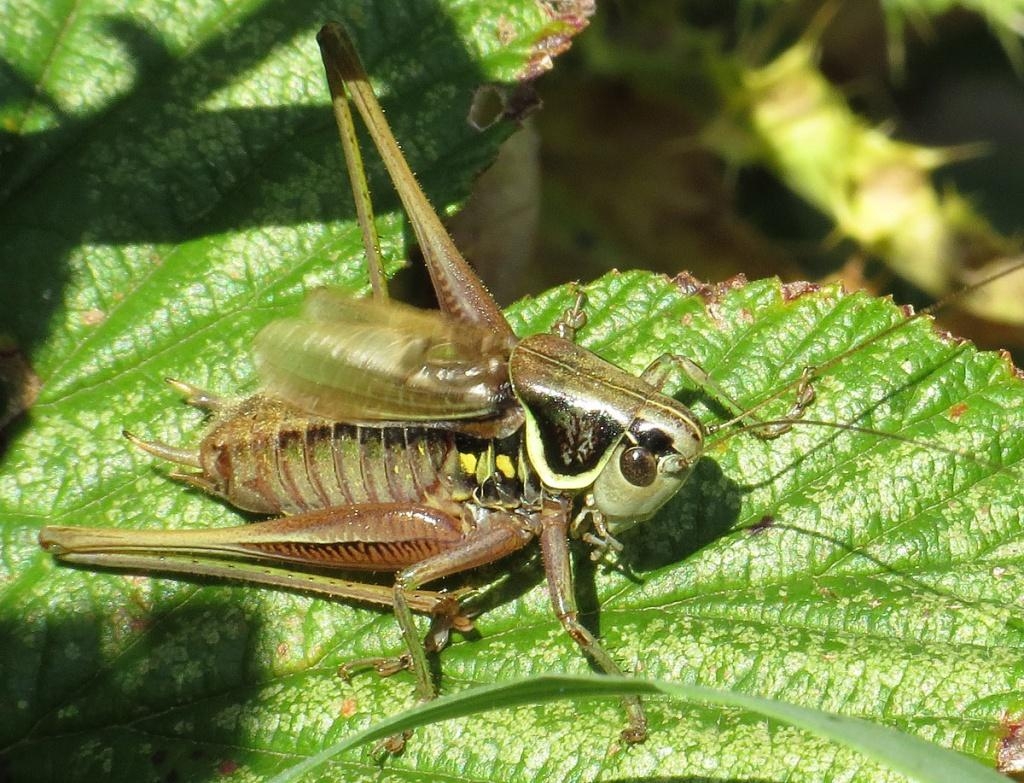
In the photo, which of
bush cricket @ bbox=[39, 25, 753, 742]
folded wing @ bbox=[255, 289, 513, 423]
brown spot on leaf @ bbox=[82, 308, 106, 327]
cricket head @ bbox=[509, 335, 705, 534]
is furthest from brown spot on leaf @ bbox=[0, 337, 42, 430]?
cricket head @ bbox=[509, 335, 705, 534]

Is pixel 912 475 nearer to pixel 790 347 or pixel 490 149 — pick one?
pixel 790 347

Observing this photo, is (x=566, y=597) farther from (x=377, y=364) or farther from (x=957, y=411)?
(x=957, y=411)

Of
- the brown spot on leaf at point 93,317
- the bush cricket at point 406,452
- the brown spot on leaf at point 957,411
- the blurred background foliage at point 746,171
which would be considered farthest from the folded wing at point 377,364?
the brown spot on leaf at point 957,411

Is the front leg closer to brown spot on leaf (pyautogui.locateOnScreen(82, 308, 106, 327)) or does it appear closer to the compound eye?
the compound eye

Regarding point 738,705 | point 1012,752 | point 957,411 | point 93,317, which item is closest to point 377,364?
point 93,317

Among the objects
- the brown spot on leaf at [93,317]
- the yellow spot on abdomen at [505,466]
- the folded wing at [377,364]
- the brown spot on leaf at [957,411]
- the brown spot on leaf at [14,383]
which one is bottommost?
the brown spot on leaf at [957,411]

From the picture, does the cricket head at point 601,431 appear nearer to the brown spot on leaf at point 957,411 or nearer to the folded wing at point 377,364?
the folded wing at point 377,364
